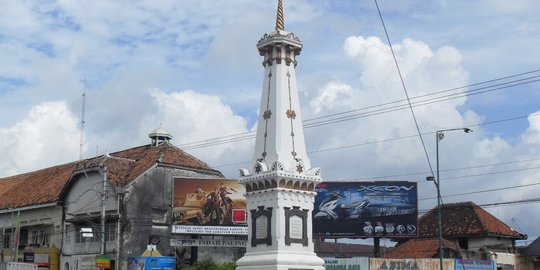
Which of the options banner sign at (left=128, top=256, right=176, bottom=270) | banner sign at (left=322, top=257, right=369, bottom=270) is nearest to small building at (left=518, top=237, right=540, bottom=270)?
banner sign at (left=322, top=257, right=369, bottom=270)

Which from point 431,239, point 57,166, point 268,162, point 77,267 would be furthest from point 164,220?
point 268,162

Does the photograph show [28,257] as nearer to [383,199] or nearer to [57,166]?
[57,166]

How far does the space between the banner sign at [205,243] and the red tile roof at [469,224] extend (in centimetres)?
1411

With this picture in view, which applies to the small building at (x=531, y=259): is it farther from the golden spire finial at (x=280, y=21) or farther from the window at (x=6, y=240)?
the window at (x=6, y=240)

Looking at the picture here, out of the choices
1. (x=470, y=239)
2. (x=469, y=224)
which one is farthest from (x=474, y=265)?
(x=469, y=224)

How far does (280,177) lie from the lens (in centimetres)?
2288

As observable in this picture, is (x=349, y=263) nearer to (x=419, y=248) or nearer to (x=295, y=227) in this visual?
(x=419, y=248)

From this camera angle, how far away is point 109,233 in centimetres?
4631

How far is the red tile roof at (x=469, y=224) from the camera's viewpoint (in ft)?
161

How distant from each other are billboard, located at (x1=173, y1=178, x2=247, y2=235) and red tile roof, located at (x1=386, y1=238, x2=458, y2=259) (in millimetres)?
10514

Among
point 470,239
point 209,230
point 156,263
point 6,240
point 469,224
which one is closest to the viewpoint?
point 156,263

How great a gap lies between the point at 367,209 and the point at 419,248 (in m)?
4.24

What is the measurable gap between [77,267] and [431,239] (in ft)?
76.2

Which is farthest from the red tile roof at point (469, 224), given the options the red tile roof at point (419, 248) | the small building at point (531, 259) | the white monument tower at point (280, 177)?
the white monument tower at point (280, 177)
